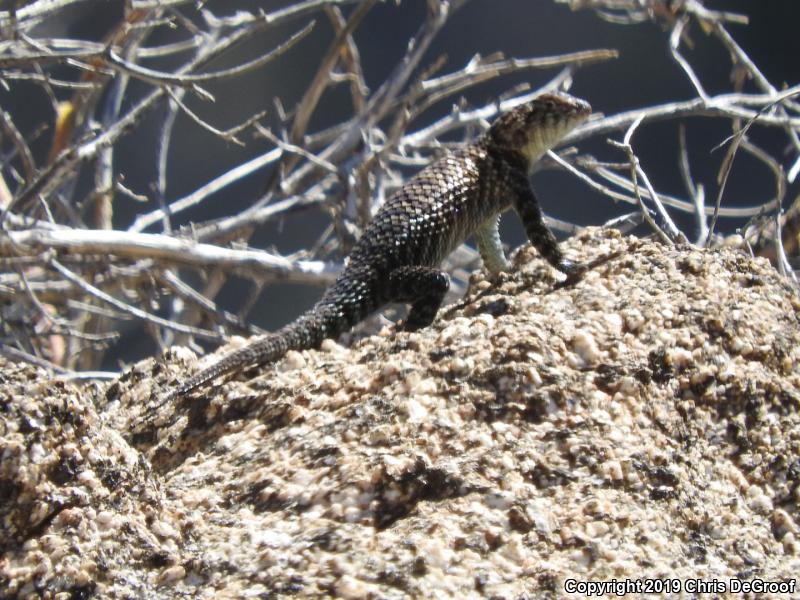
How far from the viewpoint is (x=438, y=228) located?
4.30 meters

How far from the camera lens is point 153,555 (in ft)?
6.86

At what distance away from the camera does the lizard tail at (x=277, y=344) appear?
9.71ft

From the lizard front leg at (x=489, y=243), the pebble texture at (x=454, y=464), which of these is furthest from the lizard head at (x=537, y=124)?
A: the pebble texture at (x=454, y=464)

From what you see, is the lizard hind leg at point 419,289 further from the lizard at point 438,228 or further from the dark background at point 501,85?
the dark background at point 501,85

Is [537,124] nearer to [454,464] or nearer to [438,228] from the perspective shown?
[438,228]

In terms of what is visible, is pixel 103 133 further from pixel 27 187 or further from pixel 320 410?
pixel 320 410

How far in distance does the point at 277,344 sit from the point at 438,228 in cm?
123

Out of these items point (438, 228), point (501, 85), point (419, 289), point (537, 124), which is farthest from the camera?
point (501, 85)

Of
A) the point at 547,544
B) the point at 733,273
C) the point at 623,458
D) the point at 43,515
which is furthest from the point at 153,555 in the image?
the point at 733,273

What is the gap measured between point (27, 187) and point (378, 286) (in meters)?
1.70

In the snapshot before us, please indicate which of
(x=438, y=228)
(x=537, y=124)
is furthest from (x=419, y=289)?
(x=537, y=124)

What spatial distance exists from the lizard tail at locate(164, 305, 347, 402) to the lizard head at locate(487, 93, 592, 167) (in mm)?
1381

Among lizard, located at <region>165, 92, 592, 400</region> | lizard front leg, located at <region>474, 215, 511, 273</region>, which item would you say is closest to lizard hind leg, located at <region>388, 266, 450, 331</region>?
lizard, located at <region>165, 92, 592, 400</region>

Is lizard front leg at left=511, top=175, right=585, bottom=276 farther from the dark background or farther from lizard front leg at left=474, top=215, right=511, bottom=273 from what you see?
the dark background
